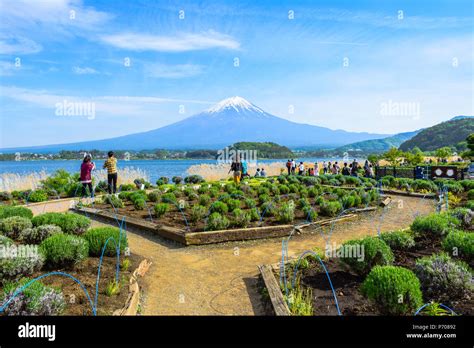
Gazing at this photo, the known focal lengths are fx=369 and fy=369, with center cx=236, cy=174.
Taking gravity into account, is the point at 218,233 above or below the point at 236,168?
below

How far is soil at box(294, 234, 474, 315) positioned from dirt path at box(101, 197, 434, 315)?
2.89ft

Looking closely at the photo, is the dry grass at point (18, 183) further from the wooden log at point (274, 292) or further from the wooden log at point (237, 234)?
the wooden log at point (274, 292)

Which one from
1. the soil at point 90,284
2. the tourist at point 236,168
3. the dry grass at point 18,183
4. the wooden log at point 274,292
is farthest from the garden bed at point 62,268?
the dry grass at point 18,183

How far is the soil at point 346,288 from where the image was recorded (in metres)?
4.75

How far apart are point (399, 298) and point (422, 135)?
129 m

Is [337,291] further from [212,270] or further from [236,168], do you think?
[236,168]

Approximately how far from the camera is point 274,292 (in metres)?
5.34

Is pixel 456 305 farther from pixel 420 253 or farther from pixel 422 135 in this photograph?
pixel 422 135

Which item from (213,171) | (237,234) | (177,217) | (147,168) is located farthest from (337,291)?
(147,168)

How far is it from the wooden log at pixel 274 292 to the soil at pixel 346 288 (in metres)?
0.41

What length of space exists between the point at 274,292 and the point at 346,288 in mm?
1109

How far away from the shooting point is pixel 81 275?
19.5 ft

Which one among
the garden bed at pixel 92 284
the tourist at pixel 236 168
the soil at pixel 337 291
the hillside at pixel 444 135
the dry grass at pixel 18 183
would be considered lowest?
the soil at pixel 337 291

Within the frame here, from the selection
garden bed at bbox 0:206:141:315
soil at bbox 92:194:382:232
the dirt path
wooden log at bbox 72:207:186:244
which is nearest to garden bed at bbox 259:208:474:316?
the dirt path
